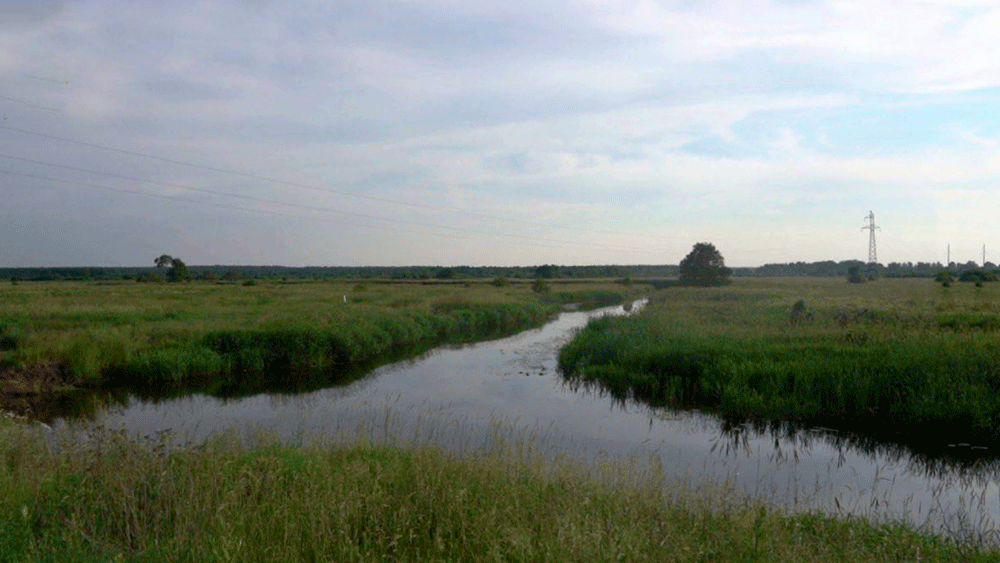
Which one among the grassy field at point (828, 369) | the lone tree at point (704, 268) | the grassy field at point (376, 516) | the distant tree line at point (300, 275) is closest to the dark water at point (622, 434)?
the grassy field at point (828, 369)

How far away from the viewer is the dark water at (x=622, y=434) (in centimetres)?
824

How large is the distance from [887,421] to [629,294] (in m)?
49.0

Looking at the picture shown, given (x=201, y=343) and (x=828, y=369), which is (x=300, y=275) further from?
(x=828, y=369)

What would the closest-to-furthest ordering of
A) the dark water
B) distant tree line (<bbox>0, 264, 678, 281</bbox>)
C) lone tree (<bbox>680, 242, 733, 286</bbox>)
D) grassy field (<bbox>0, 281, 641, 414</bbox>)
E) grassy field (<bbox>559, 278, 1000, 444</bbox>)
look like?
the dark water → grassy field (<bbox>559, 278, 1000, 444</bbox>) → grassy field (<bbox>0, 281, 641, 414</bbox>) → lone tree (<bbox>680, 242, 733, 286</bbox>) → distant tree line (<bbox>0, 264, 678, 281</bbox>)

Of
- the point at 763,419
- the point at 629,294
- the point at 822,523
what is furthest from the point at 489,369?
the point at 629,294

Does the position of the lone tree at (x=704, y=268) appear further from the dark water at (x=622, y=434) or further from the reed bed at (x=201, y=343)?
the dark water at (x=622, y=434)

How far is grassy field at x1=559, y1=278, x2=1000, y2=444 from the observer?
11485 mm

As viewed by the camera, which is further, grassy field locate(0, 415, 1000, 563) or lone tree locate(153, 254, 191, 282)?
lone tree locate(153, 254, 191, 282)

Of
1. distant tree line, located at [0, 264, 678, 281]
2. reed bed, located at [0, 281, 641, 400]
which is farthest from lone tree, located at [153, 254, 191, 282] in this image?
reed bed, located at [0, 281, 641, 400]

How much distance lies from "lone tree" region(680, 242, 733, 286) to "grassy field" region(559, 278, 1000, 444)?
125 feet

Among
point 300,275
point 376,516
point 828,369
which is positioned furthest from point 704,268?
point 300,275

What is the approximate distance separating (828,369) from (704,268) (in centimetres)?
4765

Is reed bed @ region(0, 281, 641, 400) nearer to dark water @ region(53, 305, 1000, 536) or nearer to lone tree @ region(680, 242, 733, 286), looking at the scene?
dark water @ region(53, 305, 1000, 536)

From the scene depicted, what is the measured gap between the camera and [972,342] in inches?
547
